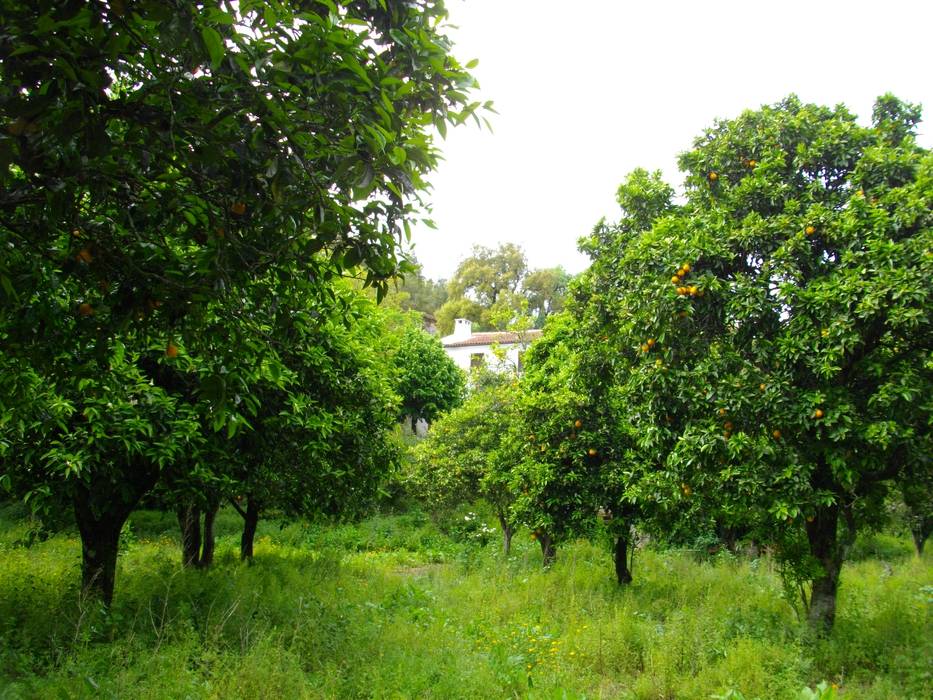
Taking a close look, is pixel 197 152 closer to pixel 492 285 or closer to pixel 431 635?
pixel 431 635

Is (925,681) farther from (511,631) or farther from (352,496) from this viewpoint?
(352,496)

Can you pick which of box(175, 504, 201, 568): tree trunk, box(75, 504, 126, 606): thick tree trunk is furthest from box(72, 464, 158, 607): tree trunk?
box(175, 504, 201, 568): tree trunk

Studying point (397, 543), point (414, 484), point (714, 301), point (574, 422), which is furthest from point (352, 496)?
point (397, 543)

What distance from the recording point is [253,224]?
331cm

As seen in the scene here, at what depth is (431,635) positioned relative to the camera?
7.87 meters

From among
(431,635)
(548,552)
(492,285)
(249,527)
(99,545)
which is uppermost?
(492,285)

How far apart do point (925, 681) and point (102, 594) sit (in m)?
9.11

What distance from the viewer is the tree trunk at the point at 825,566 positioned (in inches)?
323

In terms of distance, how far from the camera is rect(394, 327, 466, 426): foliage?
28.9 metres

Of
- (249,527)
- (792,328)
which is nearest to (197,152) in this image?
(792,328)

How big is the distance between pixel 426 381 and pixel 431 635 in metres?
21.4

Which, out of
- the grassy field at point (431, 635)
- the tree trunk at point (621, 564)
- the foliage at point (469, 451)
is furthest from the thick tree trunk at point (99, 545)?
the foliage at point (469, 451)

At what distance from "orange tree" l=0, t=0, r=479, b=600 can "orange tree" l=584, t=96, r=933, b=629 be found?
509cm

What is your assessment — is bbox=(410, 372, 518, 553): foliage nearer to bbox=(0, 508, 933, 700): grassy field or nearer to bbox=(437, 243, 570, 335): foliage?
bbox=(0, 508, 933, 700): grassy field
